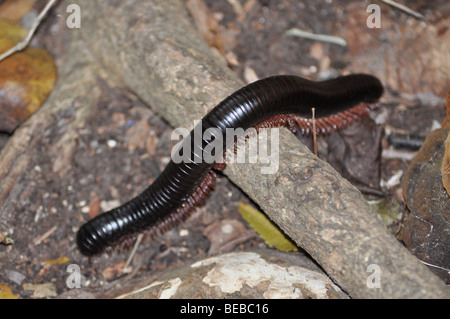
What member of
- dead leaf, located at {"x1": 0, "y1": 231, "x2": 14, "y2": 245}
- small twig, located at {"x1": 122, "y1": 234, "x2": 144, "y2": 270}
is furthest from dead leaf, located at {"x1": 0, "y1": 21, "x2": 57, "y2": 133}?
small twig, located at {"x1": 122, "y1": 234, "x2": 144, "y2": 270}

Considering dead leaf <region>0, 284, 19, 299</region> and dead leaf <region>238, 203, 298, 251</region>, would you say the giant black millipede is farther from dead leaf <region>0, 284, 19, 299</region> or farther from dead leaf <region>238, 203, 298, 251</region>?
dead leaf <region>0, 284, 19, 299</region>

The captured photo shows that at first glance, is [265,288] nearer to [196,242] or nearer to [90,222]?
[196,242]

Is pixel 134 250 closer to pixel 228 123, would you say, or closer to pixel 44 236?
pixel 44 236

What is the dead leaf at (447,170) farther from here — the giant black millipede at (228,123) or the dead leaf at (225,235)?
the dead leaf at (225,235)

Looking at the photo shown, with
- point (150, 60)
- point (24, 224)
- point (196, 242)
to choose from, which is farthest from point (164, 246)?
point (150, 60)

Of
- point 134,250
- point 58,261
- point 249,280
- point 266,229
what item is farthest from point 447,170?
point 58,261
